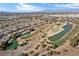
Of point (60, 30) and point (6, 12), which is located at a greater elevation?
point (6, 12)

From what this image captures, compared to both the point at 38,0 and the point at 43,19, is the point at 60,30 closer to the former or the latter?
the point at 43,19

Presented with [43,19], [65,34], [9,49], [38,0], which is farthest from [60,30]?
[9,49]

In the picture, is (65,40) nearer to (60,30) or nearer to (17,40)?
(60,30)

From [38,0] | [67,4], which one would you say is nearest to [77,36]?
[67,4]

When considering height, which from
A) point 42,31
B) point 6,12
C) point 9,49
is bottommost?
point 9,49

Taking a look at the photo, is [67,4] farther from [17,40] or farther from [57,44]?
[17,40]

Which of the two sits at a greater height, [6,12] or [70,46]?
[6,12]

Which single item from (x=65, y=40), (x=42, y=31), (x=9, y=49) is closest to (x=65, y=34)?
(x=65, y=40)
